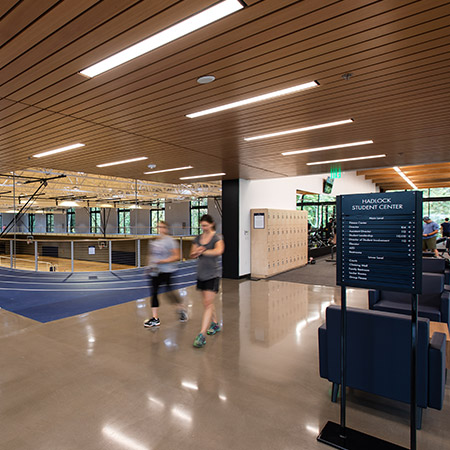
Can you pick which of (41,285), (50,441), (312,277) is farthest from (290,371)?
(41,285)

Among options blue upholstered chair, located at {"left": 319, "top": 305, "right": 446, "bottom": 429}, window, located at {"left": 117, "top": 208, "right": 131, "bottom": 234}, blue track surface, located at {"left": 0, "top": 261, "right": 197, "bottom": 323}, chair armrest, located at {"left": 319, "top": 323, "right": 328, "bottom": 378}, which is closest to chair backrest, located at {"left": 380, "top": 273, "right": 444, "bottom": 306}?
blue upholstered chair, located at {"left": 319, "top": 305, "right": 446, "bottom": 429}

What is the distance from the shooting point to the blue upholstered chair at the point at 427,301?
4.06 metres

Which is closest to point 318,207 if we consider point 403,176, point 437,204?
point 403,176

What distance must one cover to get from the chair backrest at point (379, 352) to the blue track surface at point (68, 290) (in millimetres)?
4733

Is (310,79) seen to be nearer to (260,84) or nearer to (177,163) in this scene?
(260,84)

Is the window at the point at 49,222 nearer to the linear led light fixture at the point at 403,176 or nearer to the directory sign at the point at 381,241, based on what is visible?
the linear led light fixture at the point at 403,176

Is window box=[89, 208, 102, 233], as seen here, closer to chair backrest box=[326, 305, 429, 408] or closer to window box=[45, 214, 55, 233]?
window box=[45, 214, 55, 233]

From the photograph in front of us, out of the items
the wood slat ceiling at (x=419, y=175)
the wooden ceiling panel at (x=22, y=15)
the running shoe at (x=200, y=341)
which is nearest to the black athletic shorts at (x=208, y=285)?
the running shoe at (x=200, y=341)

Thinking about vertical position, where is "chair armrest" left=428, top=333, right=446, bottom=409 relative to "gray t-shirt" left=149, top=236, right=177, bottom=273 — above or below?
below

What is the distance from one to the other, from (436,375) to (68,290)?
762 cm

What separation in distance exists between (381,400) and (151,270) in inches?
129

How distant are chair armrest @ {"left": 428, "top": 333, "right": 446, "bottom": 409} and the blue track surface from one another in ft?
17.7

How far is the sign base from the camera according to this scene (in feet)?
7.39

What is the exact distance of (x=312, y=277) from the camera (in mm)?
9508
